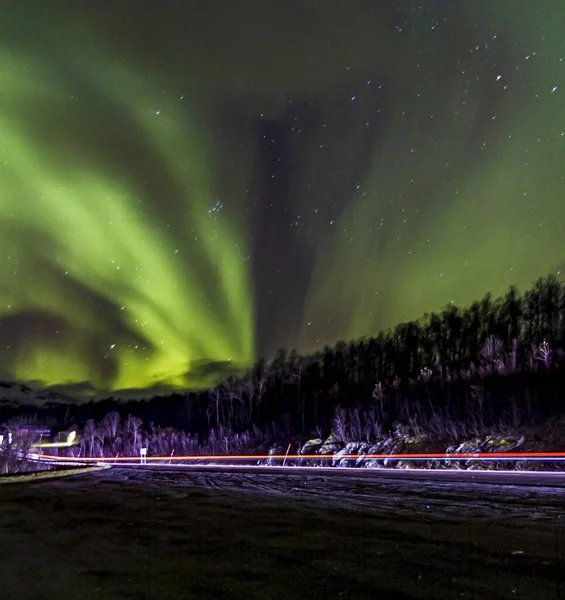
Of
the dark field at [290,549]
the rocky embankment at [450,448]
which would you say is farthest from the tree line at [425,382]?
the dark field at [290,549]

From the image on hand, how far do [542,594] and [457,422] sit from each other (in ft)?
194

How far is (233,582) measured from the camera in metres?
6.04

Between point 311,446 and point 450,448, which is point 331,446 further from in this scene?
point 450,448

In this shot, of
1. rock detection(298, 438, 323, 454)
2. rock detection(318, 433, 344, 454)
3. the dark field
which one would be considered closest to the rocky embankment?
rock detection(318, 433, 344, 454)

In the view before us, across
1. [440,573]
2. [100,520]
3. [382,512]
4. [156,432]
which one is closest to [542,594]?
[440,573]

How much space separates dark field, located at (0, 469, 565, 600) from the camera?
575cm

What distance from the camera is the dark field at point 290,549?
18.9 ft

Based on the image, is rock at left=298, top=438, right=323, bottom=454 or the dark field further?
rock at left=298, top=438, right=323, bottom=454

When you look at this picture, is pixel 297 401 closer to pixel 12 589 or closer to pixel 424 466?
pixel 424 466

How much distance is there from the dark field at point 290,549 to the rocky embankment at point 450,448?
66.5 ft

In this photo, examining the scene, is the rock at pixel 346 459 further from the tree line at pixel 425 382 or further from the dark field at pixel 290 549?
the dark field at pixel 290 549

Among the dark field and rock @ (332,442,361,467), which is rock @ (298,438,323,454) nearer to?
rock @ (332,442,361,467)

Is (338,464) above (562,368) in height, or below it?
below

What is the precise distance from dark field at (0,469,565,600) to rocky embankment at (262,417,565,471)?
20272 mm
